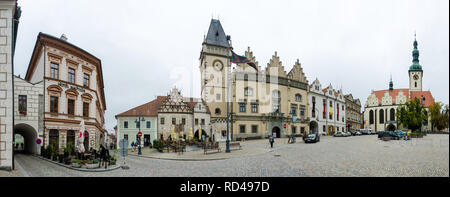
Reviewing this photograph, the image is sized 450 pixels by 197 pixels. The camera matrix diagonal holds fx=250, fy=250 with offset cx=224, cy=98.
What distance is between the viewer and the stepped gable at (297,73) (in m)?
51.8

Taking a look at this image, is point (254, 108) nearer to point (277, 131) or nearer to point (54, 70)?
point (277, 131)

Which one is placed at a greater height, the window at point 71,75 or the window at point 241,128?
the window at point 71,75

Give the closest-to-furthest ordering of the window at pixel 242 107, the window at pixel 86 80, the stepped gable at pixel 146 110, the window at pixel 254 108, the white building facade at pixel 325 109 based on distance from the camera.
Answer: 1. the window at pixel 86 80
2. the window at pixel 242 107
3. the stepped gable at pixel 146 110
4. the window at pixel 254 108
5. the white building facade at pixel 325 109

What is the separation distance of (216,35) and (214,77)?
9.93m

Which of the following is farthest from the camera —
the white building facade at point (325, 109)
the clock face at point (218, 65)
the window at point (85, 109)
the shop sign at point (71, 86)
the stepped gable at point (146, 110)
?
the white building facade at point (325, 109)

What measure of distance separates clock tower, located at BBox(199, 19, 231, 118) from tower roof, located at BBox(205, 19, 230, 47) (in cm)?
128

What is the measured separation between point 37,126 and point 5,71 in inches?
431

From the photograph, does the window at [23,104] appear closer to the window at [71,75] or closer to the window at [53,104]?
the window at [53,104]

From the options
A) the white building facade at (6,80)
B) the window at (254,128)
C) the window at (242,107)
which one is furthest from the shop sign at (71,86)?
the window at (254,128)

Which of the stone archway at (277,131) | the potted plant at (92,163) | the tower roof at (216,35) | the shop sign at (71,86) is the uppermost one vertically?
the tower roof at (216,35)

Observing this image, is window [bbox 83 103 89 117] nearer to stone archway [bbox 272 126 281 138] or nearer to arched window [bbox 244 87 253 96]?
arched window [bbox 244 87 253 96]

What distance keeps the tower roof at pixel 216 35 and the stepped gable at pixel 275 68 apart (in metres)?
9.35

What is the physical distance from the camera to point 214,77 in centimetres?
4238

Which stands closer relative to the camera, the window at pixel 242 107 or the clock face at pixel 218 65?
the clock face at pixel 218 65
